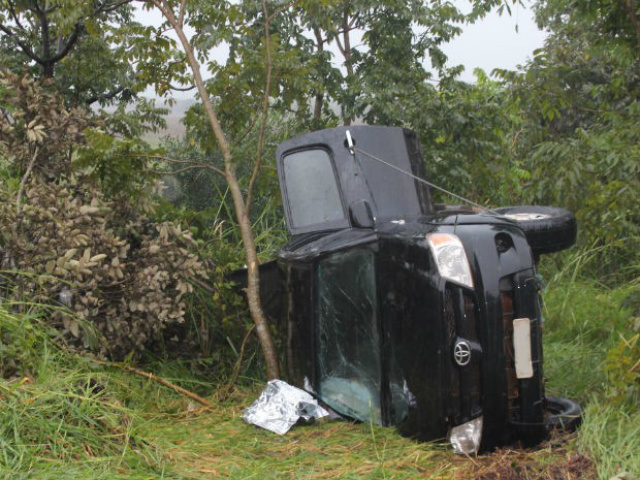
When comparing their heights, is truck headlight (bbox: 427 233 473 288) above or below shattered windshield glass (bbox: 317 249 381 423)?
above

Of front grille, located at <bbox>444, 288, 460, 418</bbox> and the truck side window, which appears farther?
the truck side window

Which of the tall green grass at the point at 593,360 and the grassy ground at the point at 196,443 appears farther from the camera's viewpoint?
the tall green grass at the point at 593,360

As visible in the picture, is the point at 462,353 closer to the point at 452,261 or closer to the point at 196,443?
the point at 452,261

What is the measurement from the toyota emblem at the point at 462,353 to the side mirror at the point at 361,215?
920 mm

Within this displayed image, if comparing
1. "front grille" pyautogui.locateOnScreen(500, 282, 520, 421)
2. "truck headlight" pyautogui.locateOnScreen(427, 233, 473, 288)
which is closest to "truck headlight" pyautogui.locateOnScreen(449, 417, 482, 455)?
"front grille" pyautogui.locateOnScreen(500, 282, 520, 421)

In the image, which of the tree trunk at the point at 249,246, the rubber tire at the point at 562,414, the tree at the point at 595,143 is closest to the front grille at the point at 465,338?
the rubber tire at the point at 562,414

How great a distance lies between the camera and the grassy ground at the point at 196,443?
3.76 m

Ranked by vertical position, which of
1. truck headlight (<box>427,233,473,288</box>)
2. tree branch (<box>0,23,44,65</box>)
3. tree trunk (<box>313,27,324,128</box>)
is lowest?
truck headlight (<box>427,233,473,288</box>)

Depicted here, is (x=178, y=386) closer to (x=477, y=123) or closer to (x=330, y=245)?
(x=330, y=245)

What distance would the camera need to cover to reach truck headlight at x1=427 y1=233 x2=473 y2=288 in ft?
13.3

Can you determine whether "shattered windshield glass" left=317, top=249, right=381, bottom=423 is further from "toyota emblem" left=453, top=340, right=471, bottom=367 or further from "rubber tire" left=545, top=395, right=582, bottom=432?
"rubber tire" left=545, top=395, right=582, bottom=432

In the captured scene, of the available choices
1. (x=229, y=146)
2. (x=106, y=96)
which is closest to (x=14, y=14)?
(x=106, y=96)

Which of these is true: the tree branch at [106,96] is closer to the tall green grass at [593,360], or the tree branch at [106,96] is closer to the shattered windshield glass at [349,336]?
the tall green grass at [593,360]

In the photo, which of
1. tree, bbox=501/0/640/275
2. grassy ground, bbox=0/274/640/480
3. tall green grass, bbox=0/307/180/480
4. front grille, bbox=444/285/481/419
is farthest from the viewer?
tree, bbox=501/0/640/275
